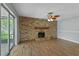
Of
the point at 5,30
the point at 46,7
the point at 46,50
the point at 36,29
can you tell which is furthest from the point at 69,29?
the point at 5,30

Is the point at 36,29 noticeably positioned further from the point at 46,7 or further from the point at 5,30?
the point at 5,30

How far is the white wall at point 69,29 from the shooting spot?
8.89 meters

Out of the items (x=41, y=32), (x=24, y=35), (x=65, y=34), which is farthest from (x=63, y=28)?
(x=24, y=35)

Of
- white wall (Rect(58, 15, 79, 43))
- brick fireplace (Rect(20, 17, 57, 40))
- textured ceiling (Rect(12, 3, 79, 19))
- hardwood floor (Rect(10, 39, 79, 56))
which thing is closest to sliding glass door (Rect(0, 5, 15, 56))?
hardwood floor (Rect(10, 39, 79, 56))

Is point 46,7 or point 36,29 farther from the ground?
point 46,7

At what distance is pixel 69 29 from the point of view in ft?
32.9

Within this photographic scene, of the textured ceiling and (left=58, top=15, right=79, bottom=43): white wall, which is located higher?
the textured ceiling

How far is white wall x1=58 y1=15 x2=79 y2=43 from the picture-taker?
8.89 m

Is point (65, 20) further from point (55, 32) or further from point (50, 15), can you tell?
point (50, 15)

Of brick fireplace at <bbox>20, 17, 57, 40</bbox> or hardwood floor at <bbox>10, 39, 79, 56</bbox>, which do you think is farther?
brick fireplace at <bbox>20, 17, 57, 40</bbox>

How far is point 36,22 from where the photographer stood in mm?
11180

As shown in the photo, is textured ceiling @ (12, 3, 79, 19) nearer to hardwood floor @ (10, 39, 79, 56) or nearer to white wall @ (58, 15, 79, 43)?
hardwood floor @ (10, 39, 79, 56)

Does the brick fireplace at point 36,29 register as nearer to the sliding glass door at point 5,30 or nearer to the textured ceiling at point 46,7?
the textured ceiling at point 46,7

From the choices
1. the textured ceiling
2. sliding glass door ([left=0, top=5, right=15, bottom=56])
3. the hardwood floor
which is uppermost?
the textured ceiling
